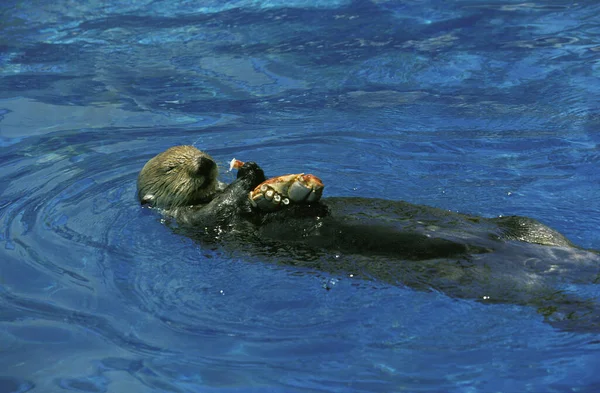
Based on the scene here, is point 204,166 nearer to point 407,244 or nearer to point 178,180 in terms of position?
point 178,180

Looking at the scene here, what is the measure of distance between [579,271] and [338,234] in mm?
1412

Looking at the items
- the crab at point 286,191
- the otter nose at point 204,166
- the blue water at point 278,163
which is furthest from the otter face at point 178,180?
the crab at point 286,191

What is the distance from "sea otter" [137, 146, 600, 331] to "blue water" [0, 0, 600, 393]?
10 cm

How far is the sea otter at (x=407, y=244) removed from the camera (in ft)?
14.6

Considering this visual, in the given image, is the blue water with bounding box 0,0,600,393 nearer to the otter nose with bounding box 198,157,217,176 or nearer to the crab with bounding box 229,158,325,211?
the crab with bounding box 229,158,325,211

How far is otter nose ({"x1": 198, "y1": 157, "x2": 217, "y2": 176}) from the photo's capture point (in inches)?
227

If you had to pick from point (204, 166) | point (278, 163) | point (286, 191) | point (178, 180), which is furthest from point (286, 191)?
point (278, 163)

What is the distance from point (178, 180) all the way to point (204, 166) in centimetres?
28

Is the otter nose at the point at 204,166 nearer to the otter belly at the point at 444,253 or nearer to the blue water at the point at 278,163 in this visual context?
the blue water at the point at 278,163

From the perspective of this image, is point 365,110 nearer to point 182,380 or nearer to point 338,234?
point 338,234

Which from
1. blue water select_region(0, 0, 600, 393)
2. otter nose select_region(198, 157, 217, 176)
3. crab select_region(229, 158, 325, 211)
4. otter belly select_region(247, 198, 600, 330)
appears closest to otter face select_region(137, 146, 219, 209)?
otter nose select_region(198, 157, 217, 176)

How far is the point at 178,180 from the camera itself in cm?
595

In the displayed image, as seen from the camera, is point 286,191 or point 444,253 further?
point 286,191

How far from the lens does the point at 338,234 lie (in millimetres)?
4988
